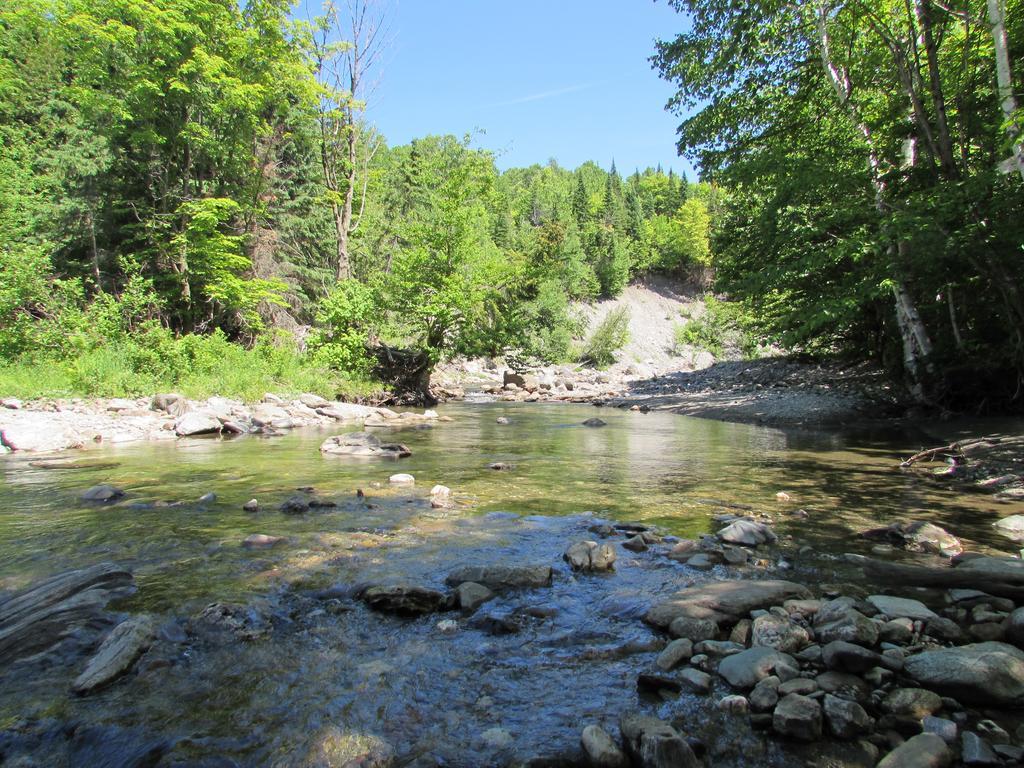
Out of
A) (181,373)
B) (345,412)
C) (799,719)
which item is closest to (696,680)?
(799,719)

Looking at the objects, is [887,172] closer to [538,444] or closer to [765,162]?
[765,162]

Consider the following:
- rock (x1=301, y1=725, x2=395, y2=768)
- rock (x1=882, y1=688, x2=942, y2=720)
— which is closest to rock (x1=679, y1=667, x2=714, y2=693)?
rock (x1=882, y1=688, x2=942, y2=720)

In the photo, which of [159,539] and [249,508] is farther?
[249,508]

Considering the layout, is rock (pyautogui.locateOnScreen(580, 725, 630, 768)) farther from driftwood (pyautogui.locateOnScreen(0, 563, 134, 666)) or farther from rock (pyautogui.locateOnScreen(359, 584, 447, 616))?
driftwood (pyautogui.locateOnScreen(0, 563, 134, 666))

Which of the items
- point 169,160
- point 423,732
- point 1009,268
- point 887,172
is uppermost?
point 169,160

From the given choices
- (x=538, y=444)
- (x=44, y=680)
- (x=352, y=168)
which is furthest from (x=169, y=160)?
(x=44, y=680)

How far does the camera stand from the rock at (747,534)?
5578mm

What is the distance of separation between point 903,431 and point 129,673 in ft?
50.6

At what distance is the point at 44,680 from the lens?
125 inches

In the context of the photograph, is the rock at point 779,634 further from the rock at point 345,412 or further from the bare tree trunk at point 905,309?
the rock at point 345,412

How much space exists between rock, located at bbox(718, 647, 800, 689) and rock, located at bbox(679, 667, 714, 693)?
0.12 meters

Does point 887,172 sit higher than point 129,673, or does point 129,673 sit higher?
point 887,172

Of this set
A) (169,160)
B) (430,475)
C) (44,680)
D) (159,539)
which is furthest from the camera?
(169,160)

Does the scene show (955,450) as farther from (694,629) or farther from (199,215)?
(199,215)
